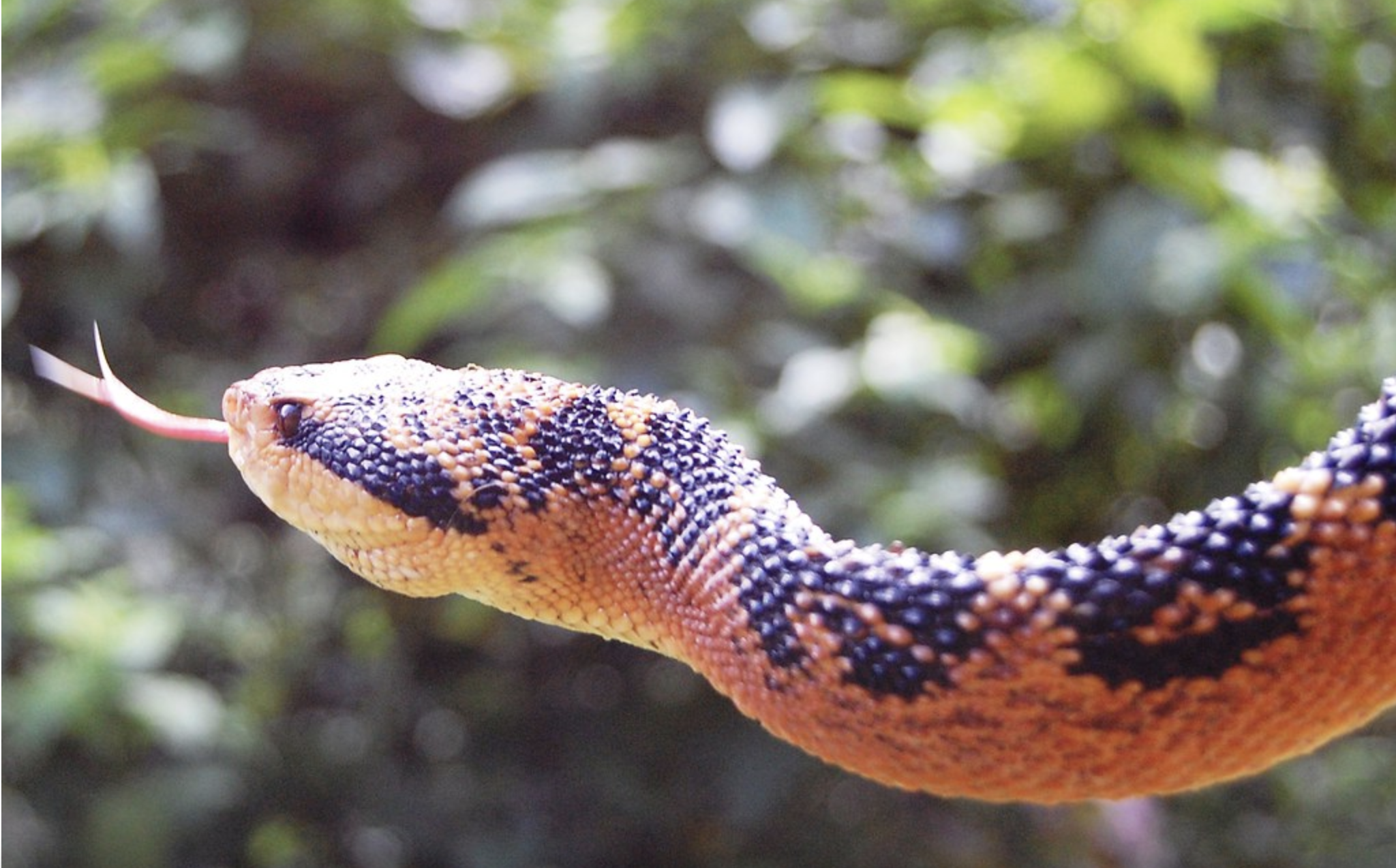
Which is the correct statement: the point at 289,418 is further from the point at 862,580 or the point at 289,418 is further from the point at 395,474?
the point at 862,580

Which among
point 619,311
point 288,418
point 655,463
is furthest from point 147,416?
point 619,311

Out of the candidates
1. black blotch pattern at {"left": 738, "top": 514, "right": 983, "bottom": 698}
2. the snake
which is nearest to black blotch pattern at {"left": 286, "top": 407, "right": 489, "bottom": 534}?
the snake

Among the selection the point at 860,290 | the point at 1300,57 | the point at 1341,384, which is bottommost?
the point at 860,290

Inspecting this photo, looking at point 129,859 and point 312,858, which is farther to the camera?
point 312,858

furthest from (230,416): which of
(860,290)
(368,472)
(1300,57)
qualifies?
(1300,57)

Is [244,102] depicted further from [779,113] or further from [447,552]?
[447,552]

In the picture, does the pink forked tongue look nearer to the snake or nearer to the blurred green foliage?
the snake

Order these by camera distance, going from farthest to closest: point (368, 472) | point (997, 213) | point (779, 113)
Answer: point (997, 213)
point (779, 113)
point (368, 472)
